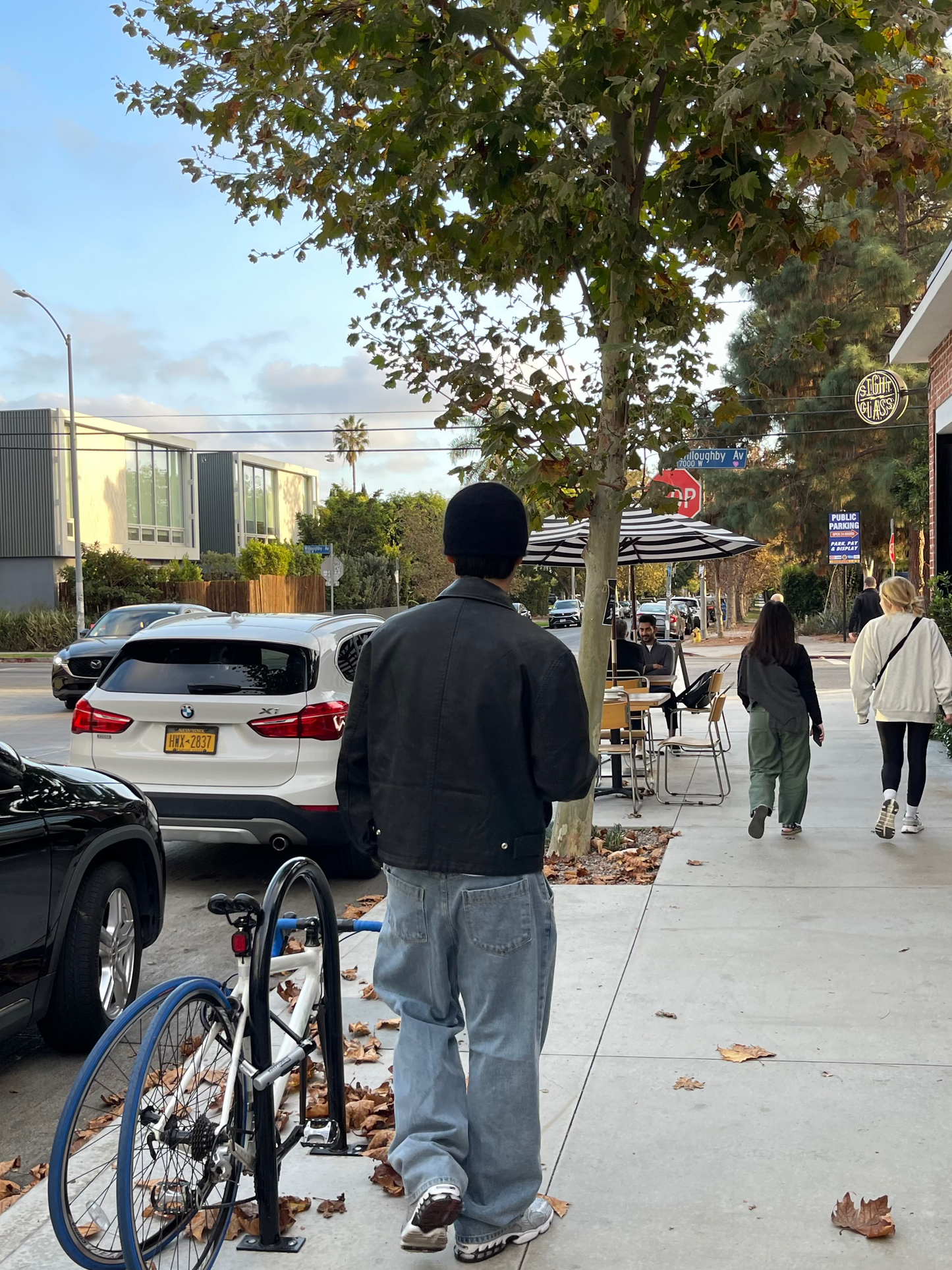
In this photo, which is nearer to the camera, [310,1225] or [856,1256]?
[856,1256]

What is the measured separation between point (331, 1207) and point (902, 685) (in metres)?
6.19

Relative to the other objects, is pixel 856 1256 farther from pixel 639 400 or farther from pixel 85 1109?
pixel 639 400

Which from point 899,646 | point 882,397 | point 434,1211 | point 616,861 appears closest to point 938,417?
point 882,397

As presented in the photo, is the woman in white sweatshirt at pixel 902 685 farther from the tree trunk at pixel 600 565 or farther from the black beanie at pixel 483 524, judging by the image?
the black beanie at pixel 483 524

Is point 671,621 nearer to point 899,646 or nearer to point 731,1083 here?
point 899,646

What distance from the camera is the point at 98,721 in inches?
310

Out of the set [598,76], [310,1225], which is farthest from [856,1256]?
[598,76]

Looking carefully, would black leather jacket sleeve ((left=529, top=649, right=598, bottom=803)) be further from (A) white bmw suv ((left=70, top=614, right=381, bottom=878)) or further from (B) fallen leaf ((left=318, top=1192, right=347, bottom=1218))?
(A) white bmw suv ((left=70, top=614, right=381, bottom=878))

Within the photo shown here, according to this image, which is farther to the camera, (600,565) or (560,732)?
(600,565)

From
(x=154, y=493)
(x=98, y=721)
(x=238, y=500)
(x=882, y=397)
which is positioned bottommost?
(x=98, y=721)

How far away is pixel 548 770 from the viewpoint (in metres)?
3.18

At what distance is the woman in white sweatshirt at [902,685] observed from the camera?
8.62 metres

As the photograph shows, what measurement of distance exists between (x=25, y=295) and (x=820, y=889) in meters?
32.1

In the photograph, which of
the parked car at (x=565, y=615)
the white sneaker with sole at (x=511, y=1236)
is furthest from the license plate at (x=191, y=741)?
the parked car at (x=565, y=615)
